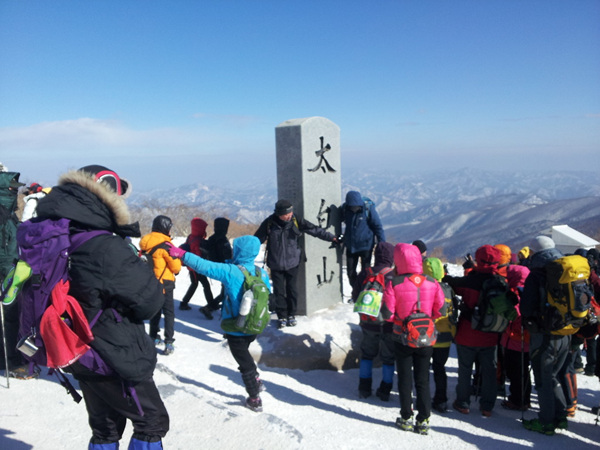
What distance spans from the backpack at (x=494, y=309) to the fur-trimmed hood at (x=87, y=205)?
3.35m

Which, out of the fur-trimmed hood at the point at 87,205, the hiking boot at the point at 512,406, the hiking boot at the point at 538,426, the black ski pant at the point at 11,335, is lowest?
the hiking boot at the point at 512,406

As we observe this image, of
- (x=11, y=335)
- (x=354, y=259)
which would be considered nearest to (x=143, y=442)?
(x=11, y=335)

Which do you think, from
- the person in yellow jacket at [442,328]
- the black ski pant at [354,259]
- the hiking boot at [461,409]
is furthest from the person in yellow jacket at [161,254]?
the hiking boot at [461,409]

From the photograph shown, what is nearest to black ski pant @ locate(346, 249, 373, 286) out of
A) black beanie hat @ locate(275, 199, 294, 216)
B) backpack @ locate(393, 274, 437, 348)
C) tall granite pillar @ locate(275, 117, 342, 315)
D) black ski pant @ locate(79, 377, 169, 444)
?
tall granite pillar @ locate(275, 117, 342, 315)

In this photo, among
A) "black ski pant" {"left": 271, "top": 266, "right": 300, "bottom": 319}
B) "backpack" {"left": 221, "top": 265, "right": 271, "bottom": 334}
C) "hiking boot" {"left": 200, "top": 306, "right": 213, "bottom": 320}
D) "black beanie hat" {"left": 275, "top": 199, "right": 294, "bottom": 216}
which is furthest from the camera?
"hiking boot" {"left": 200, "top": 306, "right": 213, "bottom": 320}

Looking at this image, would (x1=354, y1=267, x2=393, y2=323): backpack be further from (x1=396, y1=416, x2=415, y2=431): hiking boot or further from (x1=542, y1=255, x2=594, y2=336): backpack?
Result: (x1=542, y1=255, x2=594, y2=336): backpack

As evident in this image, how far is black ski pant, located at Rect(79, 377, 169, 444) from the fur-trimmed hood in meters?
0.82

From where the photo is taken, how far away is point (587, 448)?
147 inches

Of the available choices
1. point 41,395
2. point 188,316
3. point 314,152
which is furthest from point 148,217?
point 41,395

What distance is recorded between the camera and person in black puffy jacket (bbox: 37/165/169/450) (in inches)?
82.0

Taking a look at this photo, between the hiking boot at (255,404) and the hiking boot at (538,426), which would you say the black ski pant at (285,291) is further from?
the hiking boot at (538,426)

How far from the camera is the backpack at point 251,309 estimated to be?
3744mm

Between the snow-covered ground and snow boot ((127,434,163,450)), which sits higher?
snow boot ((127,434,163,450))

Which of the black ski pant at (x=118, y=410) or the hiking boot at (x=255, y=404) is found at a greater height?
the black ski pant at (x=118, y=410)
